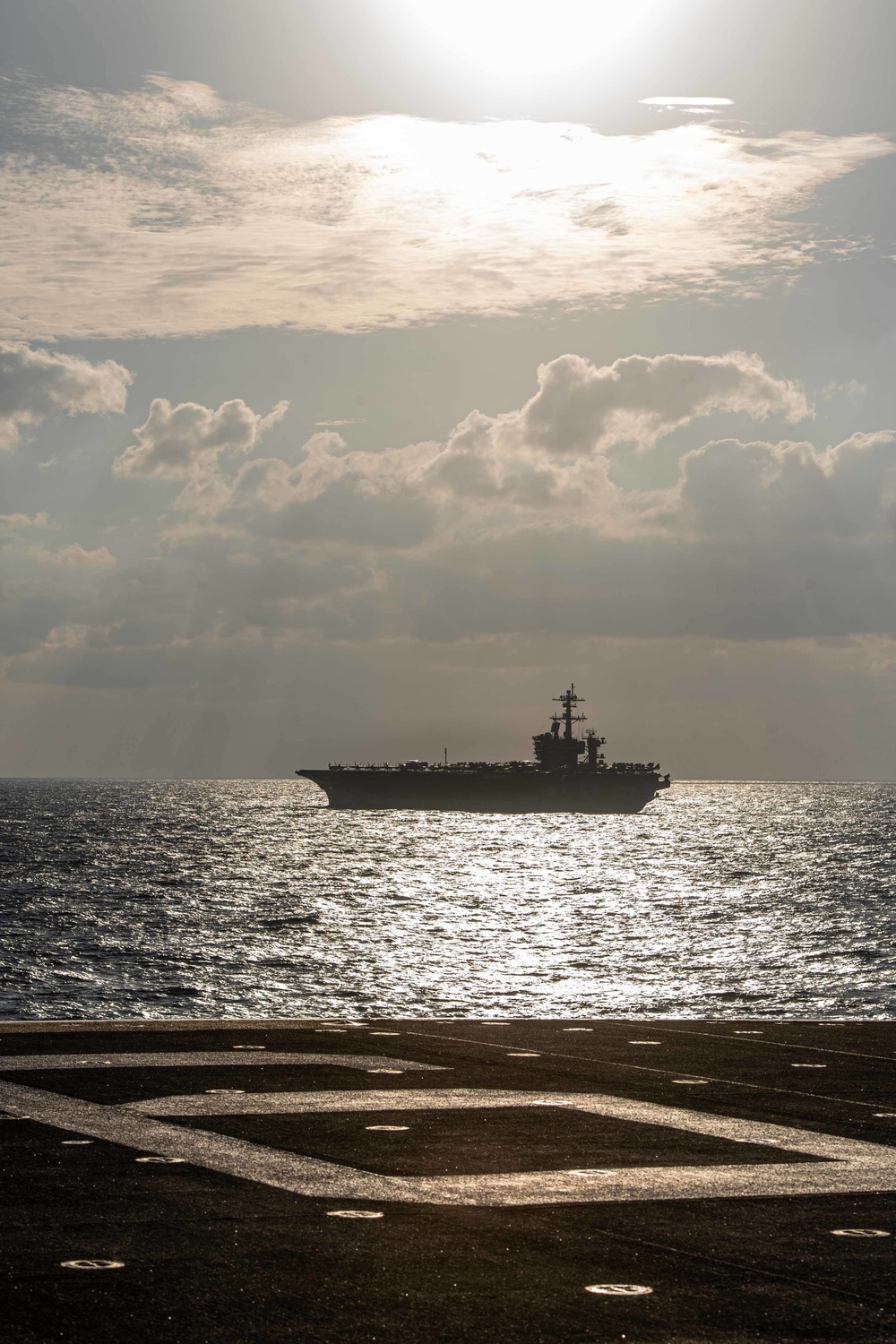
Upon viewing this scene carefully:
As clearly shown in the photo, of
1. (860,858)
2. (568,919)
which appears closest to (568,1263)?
(568,919)

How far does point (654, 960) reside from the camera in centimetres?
4712

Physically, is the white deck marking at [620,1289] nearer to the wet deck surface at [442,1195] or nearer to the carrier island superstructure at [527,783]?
the wet deck surface at [442,1195]

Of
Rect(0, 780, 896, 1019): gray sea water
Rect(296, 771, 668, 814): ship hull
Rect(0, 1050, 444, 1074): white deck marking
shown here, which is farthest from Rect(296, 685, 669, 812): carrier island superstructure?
Rect(0, 1050, 444, 1074): white deck marking

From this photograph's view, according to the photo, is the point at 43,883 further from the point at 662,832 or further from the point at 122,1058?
the point at 662,832

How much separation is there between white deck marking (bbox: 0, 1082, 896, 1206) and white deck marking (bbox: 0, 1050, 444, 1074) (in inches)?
44.1

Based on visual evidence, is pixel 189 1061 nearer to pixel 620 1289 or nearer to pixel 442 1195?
pixel 442 1195

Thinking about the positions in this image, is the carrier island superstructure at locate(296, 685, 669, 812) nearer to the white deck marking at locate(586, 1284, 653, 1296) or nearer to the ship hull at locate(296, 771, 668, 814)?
the ship hull at locate(296, 771, 668, 814)

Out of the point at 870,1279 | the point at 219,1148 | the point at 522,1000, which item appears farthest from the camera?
the point at 522,1000

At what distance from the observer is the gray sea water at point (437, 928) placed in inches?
1497

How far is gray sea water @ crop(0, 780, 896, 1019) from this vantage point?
38031 millimetres

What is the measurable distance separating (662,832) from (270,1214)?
138804 millimetres

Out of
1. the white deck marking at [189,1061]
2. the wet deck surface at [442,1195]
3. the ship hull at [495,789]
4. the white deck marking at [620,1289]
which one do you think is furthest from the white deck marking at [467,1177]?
the ship hull at [495,789]

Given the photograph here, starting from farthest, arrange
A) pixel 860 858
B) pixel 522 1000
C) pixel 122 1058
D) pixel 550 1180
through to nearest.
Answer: pixel 860 858 < pixel 522 1000 < pixel 122 1058 < pixel 550 1180

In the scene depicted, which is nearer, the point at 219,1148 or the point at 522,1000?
the point at 219,1148
